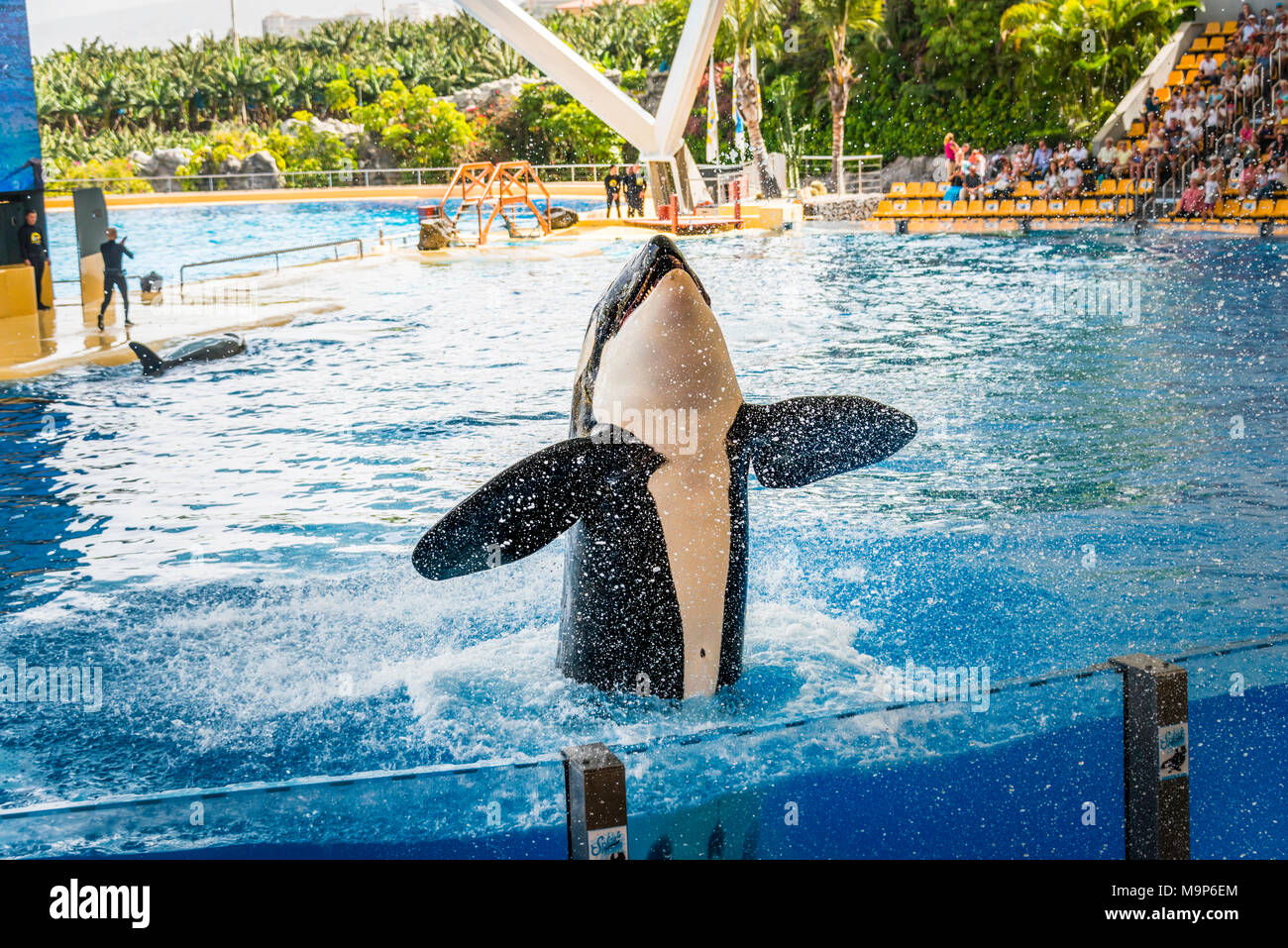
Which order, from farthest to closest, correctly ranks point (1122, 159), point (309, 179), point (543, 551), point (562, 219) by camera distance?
1. point (309, 179)
2. point (562, 219)
3. point (1122, 159)
4. point (543, 551)

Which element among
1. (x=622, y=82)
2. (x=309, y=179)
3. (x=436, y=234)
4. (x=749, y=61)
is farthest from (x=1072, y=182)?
(x=309, y=179)

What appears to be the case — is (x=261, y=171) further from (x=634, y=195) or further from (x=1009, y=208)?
(x=1009, y=208)

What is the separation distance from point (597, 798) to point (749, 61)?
85.8 ft

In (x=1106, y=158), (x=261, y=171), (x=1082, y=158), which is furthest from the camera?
(x=261, y=171)

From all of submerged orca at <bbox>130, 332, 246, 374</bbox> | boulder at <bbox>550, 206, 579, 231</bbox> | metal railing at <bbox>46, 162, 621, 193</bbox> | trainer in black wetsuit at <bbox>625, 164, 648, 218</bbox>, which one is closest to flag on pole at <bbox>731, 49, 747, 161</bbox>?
metal railing at <bbox>46, 162, 621, 193</bbox>

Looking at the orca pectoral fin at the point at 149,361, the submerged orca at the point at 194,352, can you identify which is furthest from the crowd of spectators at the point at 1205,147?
the orca pectoral fin at the point at 149,361

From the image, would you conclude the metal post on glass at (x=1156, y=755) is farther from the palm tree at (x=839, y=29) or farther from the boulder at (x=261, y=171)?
the boulder at (x=261, y=171)

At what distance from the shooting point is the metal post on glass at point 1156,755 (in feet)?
7.36

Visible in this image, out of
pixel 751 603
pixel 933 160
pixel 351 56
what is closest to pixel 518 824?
pixel 751 603

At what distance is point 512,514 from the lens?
289cm

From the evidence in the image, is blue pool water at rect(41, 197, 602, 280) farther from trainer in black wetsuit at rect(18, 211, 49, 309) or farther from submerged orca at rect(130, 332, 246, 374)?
submerged orca at rect(130, 332, 246, 374)

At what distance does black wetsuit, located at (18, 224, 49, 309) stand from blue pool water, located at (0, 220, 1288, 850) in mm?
2562

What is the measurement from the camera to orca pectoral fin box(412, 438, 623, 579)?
286 cm
